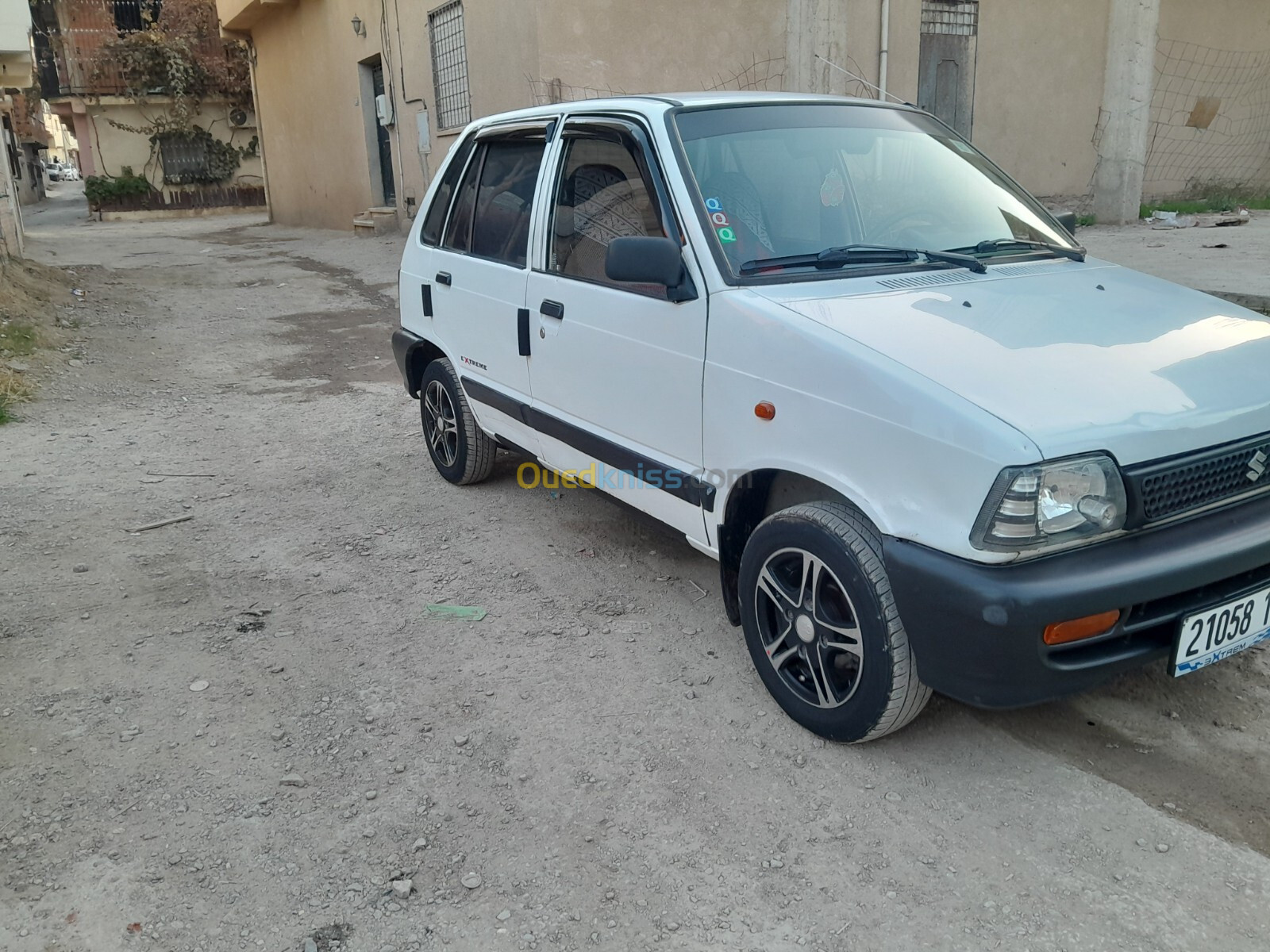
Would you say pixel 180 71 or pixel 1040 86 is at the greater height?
pixel 180 71

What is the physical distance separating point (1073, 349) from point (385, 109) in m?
15.3

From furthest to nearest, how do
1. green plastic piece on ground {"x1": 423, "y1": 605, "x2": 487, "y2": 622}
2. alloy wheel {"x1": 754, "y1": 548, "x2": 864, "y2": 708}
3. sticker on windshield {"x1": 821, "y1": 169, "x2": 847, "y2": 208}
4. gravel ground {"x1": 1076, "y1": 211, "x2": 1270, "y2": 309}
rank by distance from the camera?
1. gravel ground {"x1": 1076, "y1": 211, "x2": 1270, "y2": 309}
2. green plastic piece on ground {"x1": 423, "y1": 605, "x2": 487, "y2": 622}
3. sticker on windshield {"x1": 821, "y1": 169, "x2": 847, "y2": 208}
4. alloy wheel {"x1": 754, "y1": 548, "x2": 864, "y2": 708}

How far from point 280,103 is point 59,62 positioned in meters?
13.8

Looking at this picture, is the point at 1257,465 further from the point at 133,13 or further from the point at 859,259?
the point at 133,13

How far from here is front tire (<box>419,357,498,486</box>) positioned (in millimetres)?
5008

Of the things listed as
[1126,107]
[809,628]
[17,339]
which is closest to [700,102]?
[809,628]

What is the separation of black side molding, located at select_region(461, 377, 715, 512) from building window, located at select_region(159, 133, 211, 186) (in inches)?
1227

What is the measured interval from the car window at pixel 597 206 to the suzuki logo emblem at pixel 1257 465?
177 cm

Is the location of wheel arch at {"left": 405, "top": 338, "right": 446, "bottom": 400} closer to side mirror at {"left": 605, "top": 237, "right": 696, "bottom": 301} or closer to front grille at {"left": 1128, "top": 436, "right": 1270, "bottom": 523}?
side mirror at {"left": 605, "top": 237, "right": 696, "bottom": 301}

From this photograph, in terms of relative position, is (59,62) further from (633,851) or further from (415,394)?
(633,851)

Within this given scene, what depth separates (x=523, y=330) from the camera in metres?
4.13

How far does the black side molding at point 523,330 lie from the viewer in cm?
411

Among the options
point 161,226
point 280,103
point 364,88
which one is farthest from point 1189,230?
point 161,226

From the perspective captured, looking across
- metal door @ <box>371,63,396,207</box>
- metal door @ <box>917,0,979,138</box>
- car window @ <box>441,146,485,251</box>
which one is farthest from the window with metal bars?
→ car window @ <box>441,146,485,251</box>
